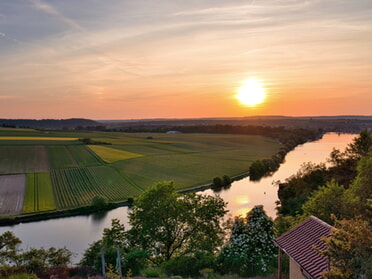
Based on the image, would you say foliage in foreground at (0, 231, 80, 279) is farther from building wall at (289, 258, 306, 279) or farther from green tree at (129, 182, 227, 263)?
building wall at (289, 258, 306, 279)

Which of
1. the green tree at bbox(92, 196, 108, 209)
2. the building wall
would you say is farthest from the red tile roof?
the green tree at bbox(92, 196, 108, 209)

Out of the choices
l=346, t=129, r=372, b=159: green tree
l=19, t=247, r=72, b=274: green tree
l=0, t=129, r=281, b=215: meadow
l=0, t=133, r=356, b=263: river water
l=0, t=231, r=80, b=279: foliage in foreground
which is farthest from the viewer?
l=0, t=129, r=281, b=215: meadow

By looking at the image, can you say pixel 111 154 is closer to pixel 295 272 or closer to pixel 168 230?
pixel 168 230

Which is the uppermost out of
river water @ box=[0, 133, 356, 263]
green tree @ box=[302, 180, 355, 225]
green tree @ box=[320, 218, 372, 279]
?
green tree @ box=[320, 218, 372, 279]

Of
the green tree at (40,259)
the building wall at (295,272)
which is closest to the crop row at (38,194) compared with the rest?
the green tree at (40,259)

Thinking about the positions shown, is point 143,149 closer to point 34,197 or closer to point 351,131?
point 34,197

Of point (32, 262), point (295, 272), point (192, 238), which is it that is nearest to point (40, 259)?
point (32, 262)

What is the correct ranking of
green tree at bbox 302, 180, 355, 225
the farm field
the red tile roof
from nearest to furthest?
the red tile roof, green tree at bbox 302, 180, 355, 225, the farm field
